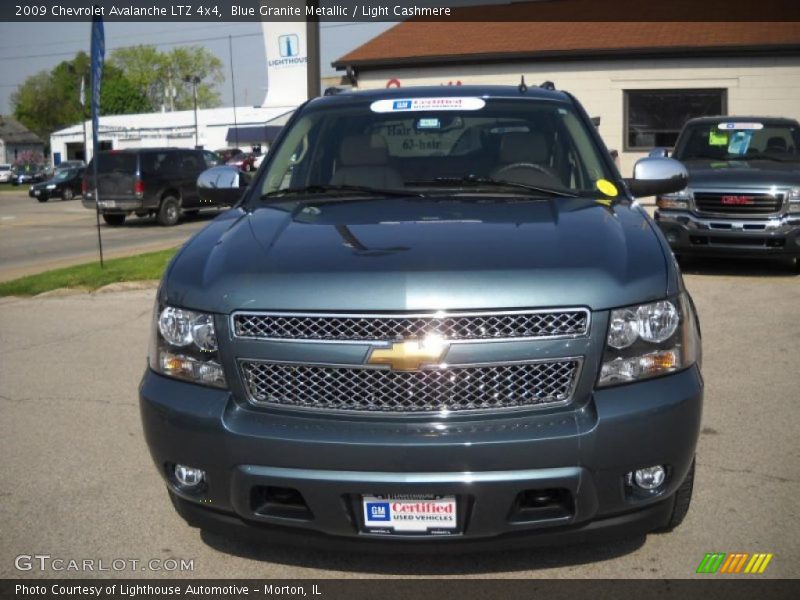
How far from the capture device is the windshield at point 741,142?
37.0ft

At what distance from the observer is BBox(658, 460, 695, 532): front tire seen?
348 centimetres

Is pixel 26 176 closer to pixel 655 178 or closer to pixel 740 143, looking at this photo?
pixel 740 143

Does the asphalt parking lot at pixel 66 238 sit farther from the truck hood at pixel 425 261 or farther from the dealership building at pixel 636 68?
the truck hood at pixel 425 261

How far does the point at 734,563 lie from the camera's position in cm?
350

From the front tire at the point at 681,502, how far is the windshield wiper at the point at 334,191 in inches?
66.7

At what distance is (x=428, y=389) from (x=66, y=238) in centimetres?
1930

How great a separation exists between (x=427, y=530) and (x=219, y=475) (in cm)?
72

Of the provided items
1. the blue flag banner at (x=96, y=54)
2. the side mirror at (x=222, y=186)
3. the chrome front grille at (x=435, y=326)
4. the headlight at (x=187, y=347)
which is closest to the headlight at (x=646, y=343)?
the chrome front grille at (x=435, y=326)

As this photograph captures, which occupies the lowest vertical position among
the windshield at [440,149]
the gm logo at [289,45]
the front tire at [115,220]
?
the front tire at [115,220]

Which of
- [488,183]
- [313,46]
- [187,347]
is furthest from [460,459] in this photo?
[313,46]

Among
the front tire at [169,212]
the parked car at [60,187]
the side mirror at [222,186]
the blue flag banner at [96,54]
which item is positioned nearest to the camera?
the side mirror at [222,186]

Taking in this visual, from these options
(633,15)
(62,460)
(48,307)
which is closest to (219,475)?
(62,460)
